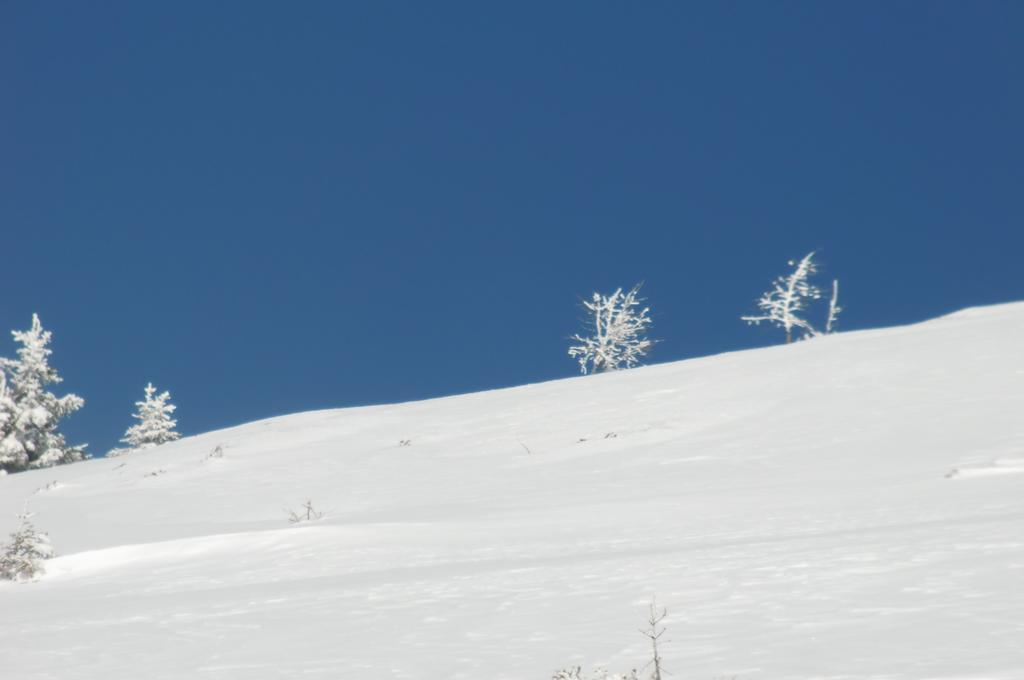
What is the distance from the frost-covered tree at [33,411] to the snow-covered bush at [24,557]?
25.5 metres

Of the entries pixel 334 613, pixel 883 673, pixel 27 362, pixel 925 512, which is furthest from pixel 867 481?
pixel 27 362

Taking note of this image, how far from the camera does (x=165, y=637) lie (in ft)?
23.2

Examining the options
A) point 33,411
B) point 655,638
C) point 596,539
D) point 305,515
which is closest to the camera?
point 655,638

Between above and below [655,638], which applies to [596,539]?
above

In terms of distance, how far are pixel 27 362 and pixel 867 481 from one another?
103 ft

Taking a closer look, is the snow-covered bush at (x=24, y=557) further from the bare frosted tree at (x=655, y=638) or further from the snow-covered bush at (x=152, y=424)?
the snow-covered bush at (x=152, y=424)

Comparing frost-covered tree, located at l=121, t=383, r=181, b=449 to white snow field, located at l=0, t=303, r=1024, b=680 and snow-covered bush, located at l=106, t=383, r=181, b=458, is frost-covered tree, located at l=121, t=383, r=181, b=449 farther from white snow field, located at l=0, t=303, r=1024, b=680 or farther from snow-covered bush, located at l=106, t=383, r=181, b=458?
white snow field, located at l=0, t=303, r=1024, b=680

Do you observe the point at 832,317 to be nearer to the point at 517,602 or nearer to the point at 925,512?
the point at 925,512

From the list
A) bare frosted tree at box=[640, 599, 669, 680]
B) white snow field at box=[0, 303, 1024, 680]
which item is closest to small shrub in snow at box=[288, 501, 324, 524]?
white snow field at box=[0, 303, 1024, 680]

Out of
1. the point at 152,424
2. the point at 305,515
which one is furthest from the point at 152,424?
the point at 305,515

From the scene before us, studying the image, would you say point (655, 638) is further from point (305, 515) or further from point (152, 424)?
point (152, 424)

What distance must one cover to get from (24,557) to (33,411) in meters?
26.6

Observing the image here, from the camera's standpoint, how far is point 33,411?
35281 millimetres

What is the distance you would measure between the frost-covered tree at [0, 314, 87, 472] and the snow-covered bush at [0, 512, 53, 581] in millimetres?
25480
